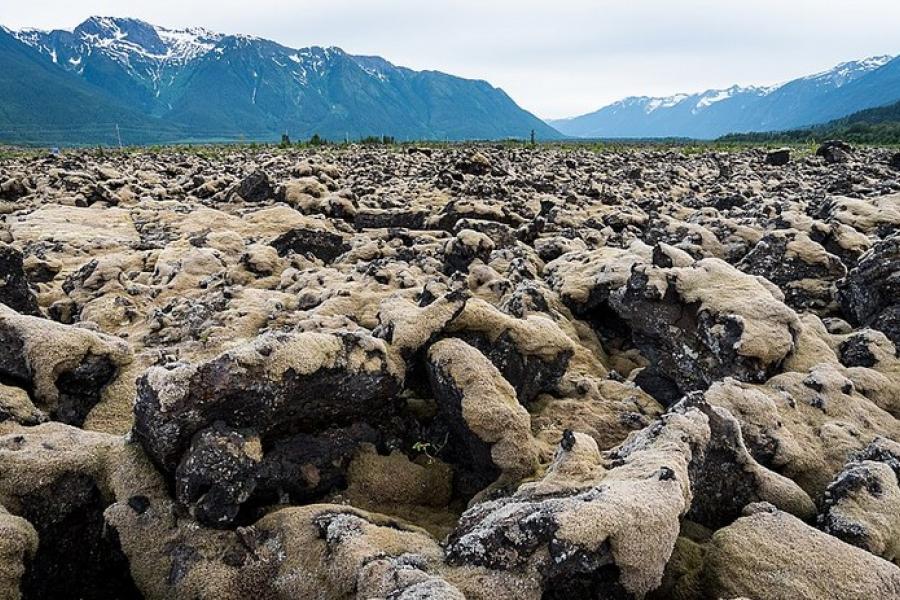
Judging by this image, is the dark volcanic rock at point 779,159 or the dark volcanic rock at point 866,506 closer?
the dark volcanic rock at point 866,506

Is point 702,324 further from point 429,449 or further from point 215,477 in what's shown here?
point 215,477

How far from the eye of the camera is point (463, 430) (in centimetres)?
771

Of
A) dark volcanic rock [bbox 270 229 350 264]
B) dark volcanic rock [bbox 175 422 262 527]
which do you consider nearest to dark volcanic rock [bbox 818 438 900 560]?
dark volcanic rock [bbox 175 422 262 527]

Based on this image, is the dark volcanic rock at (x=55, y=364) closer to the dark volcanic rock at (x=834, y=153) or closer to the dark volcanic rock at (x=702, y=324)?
the dark volcanic rock at (x=702, y=324)

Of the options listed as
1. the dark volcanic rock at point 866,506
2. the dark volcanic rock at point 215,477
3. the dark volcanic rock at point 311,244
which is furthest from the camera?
the dark volcanic rock at point 311,244

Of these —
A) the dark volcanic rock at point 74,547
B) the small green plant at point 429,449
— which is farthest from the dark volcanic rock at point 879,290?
the dark volcanic rock at point 74,547

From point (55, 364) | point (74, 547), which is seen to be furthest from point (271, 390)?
point (55, 364)

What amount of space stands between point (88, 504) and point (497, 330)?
18.6ft

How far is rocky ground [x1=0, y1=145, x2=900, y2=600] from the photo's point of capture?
17.7 ft

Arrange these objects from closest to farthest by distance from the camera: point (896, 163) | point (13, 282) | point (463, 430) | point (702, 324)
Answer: point (463, 430) < point (702, 324) < point (13, 282) < point (896, 163)

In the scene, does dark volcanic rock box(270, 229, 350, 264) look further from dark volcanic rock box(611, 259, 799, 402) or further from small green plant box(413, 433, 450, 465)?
small green plant box(413, 433, 450, 465)

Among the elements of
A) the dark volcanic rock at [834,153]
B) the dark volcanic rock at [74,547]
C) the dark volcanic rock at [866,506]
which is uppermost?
the dark volcanic rock at [834,153]

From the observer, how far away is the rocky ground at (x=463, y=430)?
17.7 ft

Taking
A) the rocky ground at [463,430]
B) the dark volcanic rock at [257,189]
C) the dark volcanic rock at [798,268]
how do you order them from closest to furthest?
the rocky ground at [463,430] → the dark volcanic rock at [798,268] → the dark volcanic rock at [257,189]
